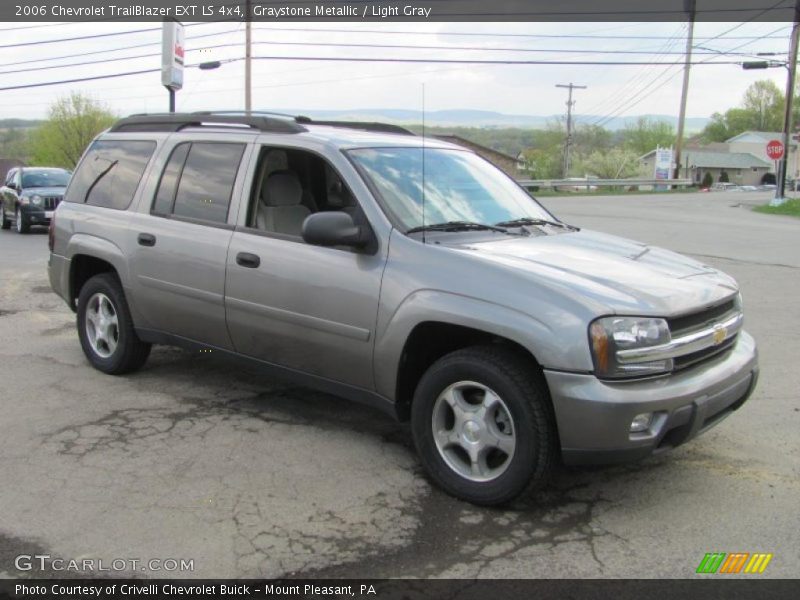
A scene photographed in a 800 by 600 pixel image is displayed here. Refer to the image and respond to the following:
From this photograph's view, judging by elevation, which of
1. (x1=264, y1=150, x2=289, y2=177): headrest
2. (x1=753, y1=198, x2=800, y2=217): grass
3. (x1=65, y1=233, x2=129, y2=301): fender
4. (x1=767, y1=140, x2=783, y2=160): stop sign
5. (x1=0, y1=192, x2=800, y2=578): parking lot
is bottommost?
(x1=0, y1=192, x2=800, y2=578): parking lot

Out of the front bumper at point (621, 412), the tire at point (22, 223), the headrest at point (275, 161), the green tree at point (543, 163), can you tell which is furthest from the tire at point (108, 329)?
the green tree at point (543, 163)

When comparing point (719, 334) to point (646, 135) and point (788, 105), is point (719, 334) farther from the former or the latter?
point (646, 135)

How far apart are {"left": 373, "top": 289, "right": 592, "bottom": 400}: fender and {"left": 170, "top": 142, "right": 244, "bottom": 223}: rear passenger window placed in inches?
61.9

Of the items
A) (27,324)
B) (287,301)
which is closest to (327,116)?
(287,301)

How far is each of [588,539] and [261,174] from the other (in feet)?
9.51

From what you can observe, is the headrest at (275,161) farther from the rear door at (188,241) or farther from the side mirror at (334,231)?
the side mirror at (334,231)

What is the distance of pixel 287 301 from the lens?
4.46 m

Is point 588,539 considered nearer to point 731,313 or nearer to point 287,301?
point 731,313

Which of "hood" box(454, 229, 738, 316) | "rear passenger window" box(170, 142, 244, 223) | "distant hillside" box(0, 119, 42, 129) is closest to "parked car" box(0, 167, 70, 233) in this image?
"rear passenger window" box(170, 142, 244, 223)

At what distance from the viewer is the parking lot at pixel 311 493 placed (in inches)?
131

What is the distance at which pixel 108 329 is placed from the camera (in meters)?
5.91

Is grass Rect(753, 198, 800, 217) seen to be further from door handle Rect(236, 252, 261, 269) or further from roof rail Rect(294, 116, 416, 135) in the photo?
door handle Rect(236, 252, 261, 269)

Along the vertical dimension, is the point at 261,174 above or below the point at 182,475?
above

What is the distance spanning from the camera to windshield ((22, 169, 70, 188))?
64.6 ft
